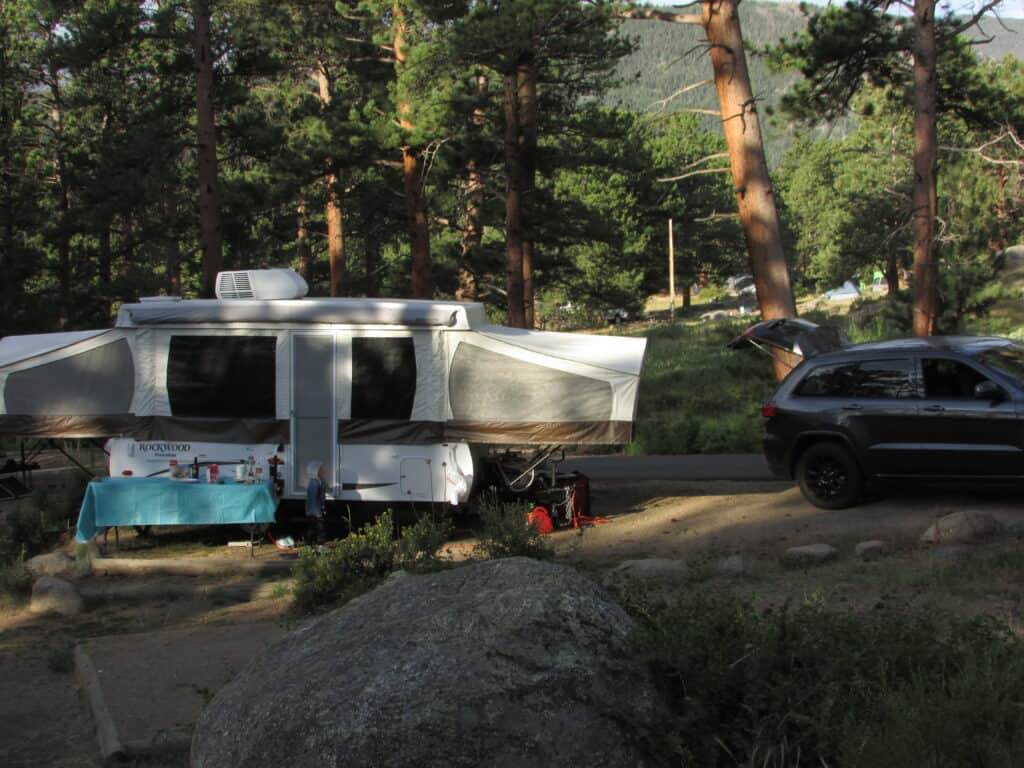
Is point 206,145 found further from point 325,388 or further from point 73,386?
point 325,388

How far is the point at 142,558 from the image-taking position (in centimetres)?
1196

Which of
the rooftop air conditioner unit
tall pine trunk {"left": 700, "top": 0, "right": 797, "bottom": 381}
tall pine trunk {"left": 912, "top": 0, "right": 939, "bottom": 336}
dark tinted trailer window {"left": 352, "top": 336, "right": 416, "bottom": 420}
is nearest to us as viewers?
dark tinted trailer window {"left": 352, "top": 336, "right": 416, "bottom": 420}

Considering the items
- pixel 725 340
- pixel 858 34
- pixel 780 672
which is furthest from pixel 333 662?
pixel 725 340

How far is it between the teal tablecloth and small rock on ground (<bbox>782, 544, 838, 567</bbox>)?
220 inches

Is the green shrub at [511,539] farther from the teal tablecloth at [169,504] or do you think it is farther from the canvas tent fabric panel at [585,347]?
the teal tablecloth at [169,504]

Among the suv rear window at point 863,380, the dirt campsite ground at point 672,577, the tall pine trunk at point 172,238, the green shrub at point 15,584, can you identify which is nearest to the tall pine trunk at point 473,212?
the tall pine trunk at point 172,238

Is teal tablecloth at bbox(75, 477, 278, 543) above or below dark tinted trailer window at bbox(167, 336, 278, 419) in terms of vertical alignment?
below

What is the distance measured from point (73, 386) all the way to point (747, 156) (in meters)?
9.82

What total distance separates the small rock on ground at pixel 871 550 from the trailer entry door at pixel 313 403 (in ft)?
18.9

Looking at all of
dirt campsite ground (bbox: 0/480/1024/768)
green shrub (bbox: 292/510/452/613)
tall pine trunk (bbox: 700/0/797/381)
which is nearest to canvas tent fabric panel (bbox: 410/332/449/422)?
dirt campsite ground (bbox: 0/480/1024/768)

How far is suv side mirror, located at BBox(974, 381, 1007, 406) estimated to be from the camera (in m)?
10.9

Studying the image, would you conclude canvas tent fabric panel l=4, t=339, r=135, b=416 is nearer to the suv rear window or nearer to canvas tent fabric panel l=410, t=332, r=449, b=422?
canvas tent fabric panel l=410, t=332, r=449, b=422

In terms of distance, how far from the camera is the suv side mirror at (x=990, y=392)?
10859mm

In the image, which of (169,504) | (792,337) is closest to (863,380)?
(792,337)
